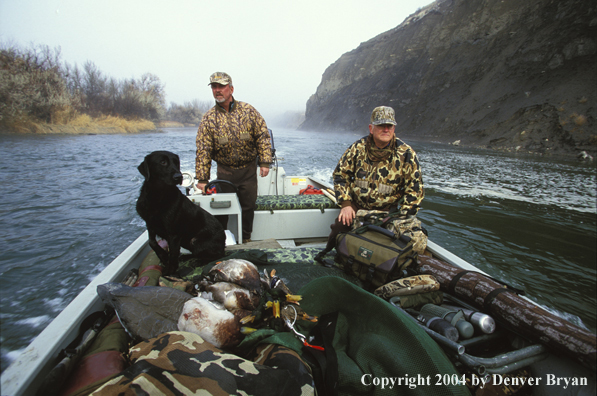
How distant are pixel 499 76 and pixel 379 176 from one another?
117 feet

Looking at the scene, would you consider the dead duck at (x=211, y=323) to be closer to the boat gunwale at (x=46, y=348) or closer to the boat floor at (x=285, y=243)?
the boat gunwale at (x=46, y=348)

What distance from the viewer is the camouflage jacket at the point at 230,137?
328 cm

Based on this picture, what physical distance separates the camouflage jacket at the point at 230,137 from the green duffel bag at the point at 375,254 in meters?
1.69

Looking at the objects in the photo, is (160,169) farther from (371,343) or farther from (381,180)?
(381,180)

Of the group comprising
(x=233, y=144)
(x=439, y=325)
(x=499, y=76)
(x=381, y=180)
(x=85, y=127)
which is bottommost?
(x=439, y=325)

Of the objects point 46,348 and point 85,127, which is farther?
point 85,127

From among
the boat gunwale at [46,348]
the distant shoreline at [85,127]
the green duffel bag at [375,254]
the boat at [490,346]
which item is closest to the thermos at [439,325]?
the boat at [490,346]

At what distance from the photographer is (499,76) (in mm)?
28969

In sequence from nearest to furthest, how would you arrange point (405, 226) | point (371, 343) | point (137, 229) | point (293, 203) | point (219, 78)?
point (371, 343), point (405, 226), point (219, 78), point (293, 203), point (137, 229)

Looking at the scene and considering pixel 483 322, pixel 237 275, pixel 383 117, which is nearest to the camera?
pixel 483 322

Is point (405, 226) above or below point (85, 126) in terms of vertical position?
below

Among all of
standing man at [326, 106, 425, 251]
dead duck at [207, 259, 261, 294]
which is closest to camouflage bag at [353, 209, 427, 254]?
standing man at [326, 106, 425, 251]

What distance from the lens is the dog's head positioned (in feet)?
6.68

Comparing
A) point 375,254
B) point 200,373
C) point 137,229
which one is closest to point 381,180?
point 375,254
